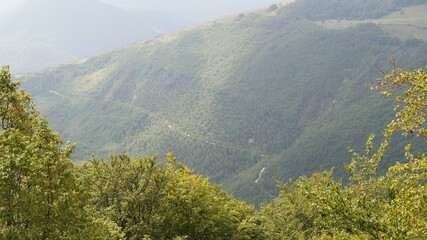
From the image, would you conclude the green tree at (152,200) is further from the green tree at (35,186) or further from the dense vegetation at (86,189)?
the green tree at (35,186)

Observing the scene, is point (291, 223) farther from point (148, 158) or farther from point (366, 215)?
point (366, 215)

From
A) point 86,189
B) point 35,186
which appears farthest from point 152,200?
point 35,186

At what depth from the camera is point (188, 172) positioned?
45.9 meters

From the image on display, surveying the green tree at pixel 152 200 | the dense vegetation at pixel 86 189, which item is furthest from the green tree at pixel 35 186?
the green tree at pixel 152 200

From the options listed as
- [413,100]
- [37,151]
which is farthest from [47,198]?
[413,100]

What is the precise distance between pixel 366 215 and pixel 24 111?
21.2m

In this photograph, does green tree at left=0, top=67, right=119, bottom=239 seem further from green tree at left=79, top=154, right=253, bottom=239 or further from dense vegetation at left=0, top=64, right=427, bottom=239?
green tree at left=79, top=154, right=253, bottom=239

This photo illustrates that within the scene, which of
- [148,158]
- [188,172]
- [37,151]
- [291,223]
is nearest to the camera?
[37,151]

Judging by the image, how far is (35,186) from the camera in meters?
18.0

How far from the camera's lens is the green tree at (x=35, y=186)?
1681 cm

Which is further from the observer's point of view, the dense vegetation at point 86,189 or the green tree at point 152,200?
the green tree at point 152,200

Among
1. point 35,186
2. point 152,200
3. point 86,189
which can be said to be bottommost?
point 152,200

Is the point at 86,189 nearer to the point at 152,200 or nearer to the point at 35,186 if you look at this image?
the point at 35,186

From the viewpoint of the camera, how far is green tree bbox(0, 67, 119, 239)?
16812 mm
